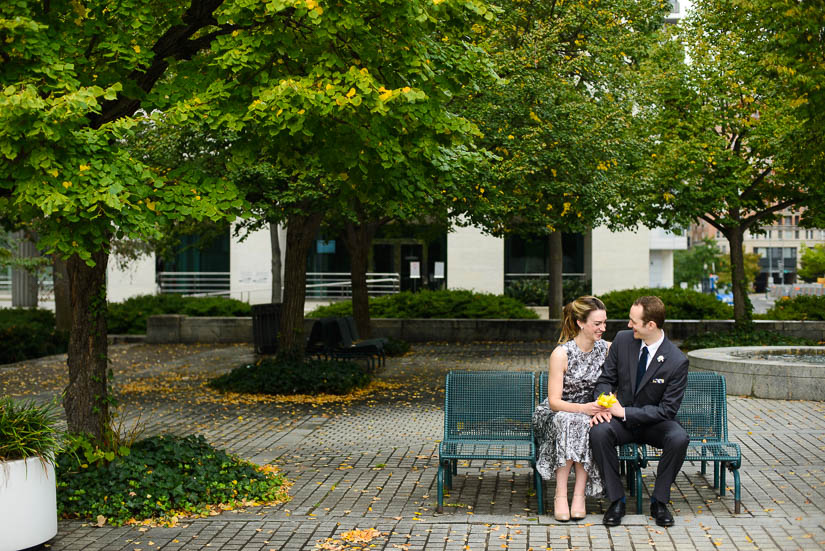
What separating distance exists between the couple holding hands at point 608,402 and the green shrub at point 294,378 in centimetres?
721

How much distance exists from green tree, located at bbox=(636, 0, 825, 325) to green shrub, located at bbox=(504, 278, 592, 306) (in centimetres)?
1831

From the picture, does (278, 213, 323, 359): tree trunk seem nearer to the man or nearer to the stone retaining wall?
the stone retaining wall

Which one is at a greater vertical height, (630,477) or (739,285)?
(739,285)

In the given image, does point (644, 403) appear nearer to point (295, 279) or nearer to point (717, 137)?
point (295, 279)

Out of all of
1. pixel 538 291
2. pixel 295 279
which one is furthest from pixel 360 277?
pixel 538 291

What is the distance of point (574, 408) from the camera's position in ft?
22.8

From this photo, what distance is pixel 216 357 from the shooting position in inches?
801

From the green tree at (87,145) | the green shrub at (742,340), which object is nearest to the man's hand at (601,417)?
the green tree at (87,145)

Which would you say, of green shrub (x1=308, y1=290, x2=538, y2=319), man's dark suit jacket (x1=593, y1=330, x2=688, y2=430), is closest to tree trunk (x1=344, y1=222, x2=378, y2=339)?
green shrub (x1=308, y1=290, x2=538, y2=319)

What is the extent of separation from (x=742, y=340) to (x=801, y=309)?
13.2 feet

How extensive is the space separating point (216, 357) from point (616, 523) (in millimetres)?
14863

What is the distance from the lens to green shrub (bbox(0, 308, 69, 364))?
19737mm

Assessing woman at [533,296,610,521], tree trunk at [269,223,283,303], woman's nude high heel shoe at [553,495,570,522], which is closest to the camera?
woman's nude high heel shoe at [553,495,570,522]

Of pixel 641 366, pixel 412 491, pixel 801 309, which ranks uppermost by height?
pixel 641 366
